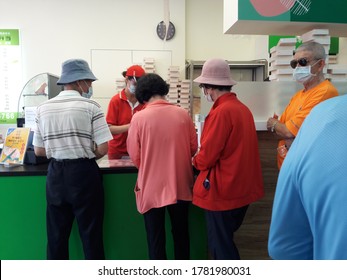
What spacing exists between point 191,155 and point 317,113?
1.34 m

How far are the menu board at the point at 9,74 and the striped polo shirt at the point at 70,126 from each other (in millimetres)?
4039

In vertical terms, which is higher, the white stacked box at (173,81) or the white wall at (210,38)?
the white wall at (210,38)

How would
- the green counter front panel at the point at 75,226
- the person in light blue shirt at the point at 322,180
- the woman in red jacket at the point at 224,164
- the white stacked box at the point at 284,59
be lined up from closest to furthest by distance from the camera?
the person in light blue shirt at the point at 322,180 → the woman in red jacket at the point at 224,164 → the green counter front panel at the point at 75,226 → the white stacked box at the point at 284,59

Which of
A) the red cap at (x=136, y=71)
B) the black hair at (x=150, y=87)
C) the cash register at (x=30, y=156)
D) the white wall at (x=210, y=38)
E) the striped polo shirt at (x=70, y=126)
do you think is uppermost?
the white wall at (x=210, y=38)

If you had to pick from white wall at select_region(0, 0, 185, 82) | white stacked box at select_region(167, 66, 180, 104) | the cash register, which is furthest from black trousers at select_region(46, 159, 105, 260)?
white wall at select_region(0, 0, 185, 82)

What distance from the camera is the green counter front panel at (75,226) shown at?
2.04m

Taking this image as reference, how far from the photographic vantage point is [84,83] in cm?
185

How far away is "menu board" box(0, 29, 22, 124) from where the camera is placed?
5152 mm

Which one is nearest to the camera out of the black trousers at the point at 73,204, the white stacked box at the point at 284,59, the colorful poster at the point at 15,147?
the black trousers at the point at 73,204

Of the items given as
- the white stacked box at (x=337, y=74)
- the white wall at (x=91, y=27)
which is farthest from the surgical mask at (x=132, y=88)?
the white wall at (x=91, y=27)

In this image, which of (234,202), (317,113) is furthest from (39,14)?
(317,113)

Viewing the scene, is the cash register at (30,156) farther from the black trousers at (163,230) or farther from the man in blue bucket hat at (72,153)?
the black trousers at (163,230)

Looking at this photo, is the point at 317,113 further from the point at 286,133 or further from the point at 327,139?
the point at 286,133

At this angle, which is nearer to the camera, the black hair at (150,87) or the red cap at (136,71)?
the black hair at (150,87)
